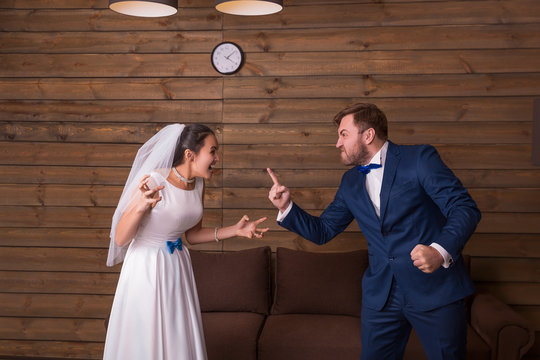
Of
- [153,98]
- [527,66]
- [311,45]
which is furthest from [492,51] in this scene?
[153,98]

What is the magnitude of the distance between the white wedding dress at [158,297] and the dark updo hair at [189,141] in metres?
0.17

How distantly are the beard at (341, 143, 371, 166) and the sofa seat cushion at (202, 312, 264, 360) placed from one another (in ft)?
4.28

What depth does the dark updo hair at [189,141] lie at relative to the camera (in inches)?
114

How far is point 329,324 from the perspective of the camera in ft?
11.2

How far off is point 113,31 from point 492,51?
9.18 feet

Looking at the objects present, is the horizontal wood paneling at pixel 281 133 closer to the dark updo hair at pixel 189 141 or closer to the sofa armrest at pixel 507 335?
the dark updo hair at pixel 189 141

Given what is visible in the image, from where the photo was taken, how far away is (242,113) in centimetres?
407

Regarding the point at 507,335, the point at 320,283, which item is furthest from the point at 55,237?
the point at 507,335

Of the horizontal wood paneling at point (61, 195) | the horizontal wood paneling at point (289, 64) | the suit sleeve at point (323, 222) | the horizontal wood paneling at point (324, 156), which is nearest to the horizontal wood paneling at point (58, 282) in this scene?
the horizontal wood paneling at point (61, 195)

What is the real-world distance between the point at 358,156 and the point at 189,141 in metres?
0.90

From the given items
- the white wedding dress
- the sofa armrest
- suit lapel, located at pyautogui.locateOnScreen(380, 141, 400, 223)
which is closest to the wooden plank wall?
the sofa armrest

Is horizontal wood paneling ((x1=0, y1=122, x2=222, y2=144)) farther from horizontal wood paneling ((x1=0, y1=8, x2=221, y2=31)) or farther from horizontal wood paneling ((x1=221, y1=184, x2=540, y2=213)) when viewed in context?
horizontal wood paneling ((x1=0, y1=8, x2=221, y2=31))

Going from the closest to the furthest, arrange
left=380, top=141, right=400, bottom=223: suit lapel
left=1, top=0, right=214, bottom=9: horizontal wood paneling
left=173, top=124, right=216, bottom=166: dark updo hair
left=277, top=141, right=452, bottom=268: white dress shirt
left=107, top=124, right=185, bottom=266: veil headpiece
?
left=380, top=141, right=400, bottom=223: suit lapel, left=277, top=141, right=452, bottom=268: white dress shirt, left=107, top=124, right=185, bottom=266: veil headpiece, left=173, top=124, right=216, bottom=166: dark updo hair, left=1, top=0, right=214, bottom=9: horizontal wood paneling

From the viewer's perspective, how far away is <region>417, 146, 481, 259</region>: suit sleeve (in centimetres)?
225
